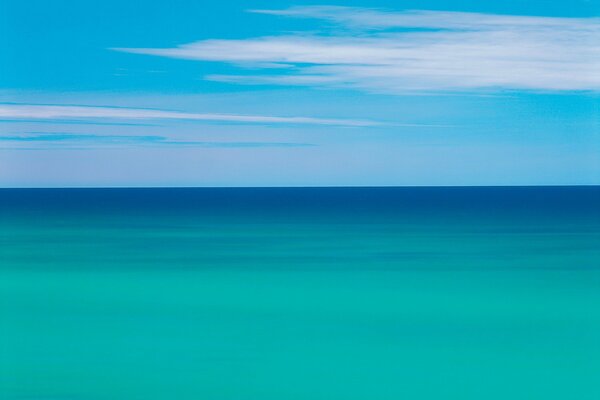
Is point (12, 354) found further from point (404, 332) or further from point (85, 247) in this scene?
Answer: point (85, 247)

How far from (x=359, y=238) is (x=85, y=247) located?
6582 millimetres

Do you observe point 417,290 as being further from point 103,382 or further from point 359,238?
point 359,238

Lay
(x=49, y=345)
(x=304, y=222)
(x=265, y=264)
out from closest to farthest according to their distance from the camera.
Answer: (x=49, y=345)
(x=265, y=264)
(x=304, y=222)

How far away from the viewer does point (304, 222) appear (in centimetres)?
2498

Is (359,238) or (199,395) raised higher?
(359,238)

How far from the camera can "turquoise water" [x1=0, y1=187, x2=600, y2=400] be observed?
5.46 meters

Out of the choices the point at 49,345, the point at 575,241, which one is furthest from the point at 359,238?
the point at 49,345

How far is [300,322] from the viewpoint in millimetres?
7695

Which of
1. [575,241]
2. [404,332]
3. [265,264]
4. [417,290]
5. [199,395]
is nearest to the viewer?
[199,395]

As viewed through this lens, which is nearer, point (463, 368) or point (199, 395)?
point (199, 395)

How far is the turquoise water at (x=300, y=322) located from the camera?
5.46 metres

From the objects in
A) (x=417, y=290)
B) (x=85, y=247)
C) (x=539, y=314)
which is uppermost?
A: (x=85, y=247)

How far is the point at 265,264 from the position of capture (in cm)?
1316

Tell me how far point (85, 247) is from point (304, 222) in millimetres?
9700
